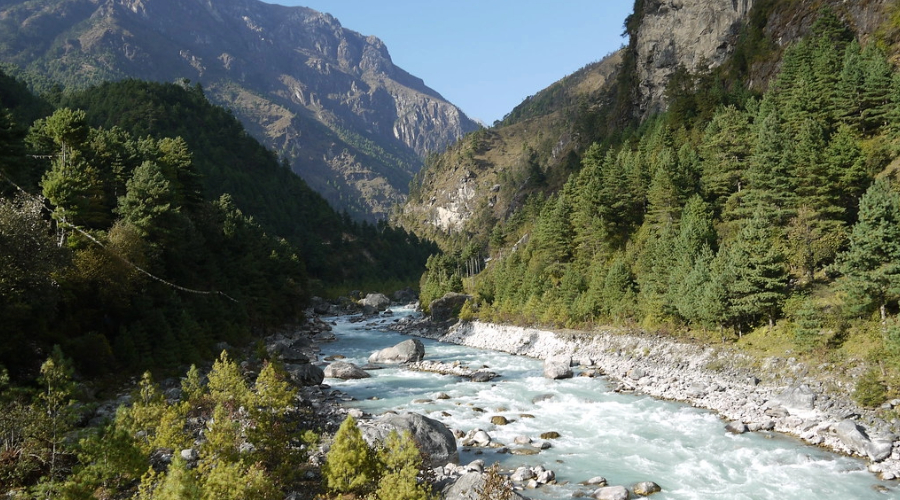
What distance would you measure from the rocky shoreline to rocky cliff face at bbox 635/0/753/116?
79702mm

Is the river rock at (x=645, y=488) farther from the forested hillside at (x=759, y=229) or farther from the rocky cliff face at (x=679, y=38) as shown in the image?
the rocky cliff face at (x=679, y=38)

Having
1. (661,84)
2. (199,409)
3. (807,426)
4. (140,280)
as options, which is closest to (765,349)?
(807,426)

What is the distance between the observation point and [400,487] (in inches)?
532

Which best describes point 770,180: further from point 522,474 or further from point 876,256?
point 522,474

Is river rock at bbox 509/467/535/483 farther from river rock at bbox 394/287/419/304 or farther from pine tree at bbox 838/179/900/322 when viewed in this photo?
river rock at bbox 394/287/419/304

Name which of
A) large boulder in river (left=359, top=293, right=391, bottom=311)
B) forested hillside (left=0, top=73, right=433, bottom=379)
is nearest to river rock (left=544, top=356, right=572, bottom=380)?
forested hillside (left=0, top=73, right=433, bottom=379)

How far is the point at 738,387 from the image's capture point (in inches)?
1252

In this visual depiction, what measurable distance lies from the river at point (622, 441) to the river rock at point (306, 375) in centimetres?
182

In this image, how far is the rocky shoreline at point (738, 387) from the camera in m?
22.8

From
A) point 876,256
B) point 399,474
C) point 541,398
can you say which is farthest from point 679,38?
point 399,474

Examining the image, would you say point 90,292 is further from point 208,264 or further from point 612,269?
point 612,269

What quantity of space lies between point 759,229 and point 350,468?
37649 millimetres

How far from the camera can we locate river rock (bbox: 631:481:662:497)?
780 inches

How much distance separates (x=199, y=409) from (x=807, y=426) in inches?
1235
